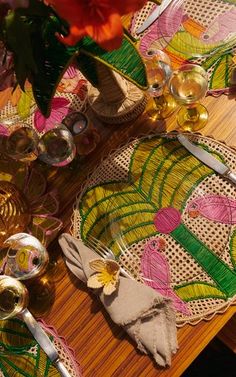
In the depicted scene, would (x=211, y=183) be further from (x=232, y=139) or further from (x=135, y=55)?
(x=135, y=55)

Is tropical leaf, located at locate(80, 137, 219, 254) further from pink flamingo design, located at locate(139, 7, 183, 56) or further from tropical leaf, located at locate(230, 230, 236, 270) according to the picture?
pink flamingo design, located at locate(139, 7, 183, 56)

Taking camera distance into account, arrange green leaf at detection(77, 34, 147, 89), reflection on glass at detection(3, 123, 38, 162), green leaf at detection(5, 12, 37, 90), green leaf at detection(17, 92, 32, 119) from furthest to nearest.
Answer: green leaf at detection(17, 92, 32, 119) → reflection on glass at detection(3, 123, 38, 162) → green leaf at detection(77, 34, 147, 89) → green leaf at detection(5, 12, 37, 90)

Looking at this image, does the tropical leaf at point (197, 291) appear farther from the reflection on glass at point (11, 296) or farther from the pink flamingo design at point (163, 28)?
the pink flamingo design at point (163, 28)

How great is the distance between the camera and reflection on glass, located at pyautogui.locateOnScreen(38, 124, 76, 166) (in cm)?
106

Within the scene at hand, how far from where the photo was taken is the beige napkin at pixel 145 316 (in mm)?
878

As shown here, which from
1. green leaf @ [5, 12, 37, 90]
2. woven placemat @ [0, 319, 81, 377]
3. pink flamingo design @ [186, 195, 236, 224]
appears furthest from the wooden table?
green leaf @ [5, 12, 37, 90]

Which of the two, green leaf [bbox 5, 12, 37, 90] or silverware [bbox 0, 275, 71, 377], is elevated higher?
green leaf [bbox 5, 12, 37, 90]

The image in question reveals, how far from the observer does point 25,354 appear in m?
0.97

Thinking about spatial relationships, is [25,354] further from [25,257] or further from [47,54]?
[47,54]

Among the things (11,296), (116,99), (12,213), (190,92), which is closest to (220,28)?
(190,92)

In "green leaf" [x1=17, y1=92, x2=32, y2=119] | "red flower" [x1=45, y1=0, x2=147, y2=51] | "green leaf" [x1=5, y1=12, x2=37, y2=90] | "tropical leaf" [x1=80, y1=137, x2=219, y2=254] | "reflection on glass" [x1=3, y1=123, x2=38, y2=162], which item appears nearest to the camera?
"red flower" [x1=45, y1=0, x2=147, y2=51]

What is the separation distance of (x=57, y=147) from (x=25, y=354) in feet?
1.51

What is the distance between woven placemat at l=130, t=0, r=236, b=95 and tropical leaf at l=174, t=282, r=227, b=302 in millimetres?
416

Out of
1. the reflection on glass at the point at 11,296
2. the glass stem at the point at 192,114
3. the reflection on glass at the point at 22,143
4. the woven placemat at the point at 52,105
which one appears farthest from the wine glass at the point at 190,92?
the reflection on glass at the point at 11,296
